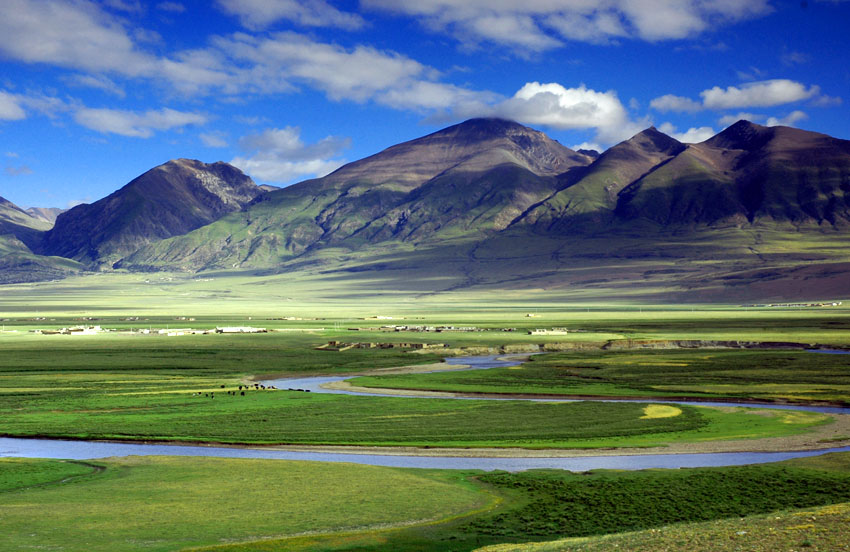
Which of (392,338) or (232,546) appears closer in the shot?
(232,546)

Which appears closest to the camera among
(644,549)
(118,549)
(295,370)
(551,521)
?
(644,549)

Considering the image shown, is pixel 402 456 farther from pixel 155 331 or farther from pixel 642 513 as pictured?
pixel 155 331

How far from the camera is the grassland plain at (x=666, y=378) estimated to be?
70.5 metres

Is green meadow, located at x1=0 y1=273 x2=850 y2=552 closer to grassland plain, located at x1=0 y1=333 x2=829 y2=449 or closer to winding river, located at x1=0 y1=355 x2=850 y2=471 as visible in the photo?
grassland plain, located at x1=0 y1=333 x2=829 y2=449

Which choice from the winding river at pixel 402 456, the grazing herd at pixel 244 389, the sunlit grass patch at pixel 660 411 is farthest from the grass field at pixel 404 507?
the grazing herd at pixel 244 389

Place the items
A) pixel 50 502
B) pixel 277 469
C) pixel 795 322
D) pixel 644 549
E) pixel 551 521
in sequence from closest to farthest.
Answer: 1. pixel 644 549
2. pixel 551 521
3. pixel 50 502
4. pixel 277 469
5. pixel 795 322

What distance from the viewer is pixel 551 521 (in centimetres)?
3222

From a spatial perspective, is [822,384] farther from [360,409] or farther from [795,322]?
[795,322]

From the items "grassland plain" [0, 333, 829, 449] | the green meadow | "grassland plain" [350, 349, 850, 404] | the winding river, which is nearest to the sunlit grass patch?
the green meadow

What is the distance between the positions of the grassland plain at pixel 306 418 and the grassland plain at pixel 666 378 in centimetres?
857

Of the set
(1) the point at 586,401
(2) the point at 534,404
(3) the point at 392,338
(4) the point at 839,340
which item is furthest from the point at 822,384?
(3) the point at 392,338

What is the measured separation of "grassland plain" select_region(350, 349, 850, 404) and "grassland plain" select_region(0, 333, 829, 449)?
28.1 feet

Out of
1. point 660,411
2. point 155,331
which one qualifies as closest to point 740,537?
point 660,411

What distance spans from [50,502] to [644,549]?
908 inches
